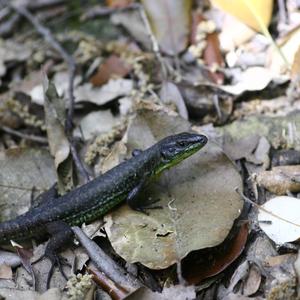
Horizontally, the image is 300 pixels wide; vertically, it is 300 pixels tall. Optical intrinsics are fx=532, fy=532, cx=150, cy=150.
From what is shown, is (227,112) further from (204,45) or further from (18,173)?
(18,173)

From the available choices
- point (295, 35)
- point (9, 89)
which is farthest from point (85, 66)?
point (295, 35)

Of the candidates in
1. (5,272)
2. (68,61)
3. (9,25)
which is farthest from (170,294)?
(9,25)

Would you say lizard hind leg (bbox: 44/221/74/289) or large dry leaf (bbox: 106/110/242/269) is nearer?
large dry leaf (bbox: 106/110/242/269)

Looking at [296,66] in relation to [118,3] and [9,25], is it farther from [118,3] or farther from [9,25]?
[9,25]

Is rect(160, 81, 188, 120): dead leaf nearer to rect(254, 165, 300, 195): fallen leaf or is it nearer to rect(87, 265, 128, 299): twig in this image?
rect(254, 165, 300, 195): fallen leaf

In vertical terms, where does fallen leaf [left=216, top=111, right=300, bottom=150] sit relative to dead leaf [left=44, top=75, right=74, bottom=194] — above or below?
below

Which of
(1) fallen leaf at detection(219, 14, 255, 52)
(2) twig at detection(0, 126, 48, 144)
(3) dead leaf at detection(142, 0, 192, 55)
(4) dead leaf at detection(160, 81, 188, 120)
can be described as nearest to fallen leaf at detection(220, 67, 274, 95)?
(1) fallen leaf at detection(219, 14, 255, 52)

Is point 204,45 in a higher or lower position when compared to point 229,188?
higher
